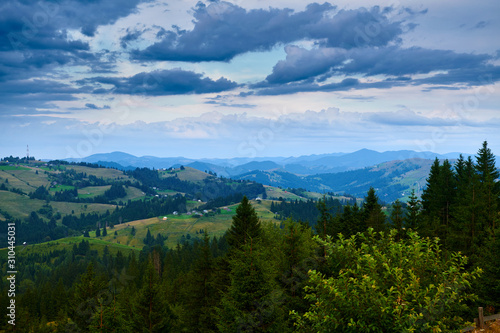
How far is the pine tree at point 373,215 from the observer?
63.0 metres

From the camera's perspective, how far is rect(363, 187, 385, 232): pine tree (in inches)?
Answer: 2480

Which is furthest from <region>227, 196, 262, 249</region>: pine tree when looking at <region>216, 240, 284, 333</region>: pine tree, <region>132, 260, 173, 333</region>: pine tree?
<region>216, 240, 284, 333</region>: pine tree

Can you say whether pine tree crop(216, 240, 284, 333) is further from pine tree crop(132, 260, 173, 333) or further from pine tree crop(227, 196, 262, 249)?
pine tree crop(227, 196, 262, 249)

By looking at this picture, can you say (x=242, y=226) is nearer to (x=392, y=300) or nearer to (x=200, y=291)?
(x=200, y=291)

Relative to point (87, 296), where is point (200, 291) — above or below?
above

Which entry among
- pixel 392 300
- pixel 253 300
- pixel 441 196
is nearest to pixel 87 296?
pixel 253 300

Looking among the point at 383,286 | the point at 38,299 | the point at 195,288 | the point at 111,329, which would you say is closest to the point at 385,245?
the point at 383,286

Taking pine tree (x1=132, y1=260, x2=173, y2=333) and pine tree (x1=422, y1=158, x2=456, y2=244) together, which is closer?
pine tree (x1=132, y1=260, x2=173, y2=333)

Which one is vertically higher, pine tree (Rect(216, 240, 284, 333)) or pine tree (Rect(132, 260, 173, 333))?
pine tree (Rect(216, 240, 284, 333))

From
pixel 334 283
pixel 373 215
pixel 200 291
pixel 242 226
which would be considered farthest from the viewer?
pixel 373 215

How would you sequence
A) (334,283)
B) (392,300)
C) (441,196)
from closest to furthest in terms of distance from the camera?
(392,300) → (334,283) → (441,196)

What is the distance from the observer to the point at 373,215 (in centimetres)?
6488

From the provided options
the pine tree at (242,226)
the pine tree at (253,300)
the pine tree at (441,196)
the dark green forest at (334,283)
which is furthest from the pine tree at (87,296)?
the pine tree at (441,196)

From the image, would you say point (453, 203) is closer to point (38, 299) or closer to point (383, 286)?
point (383, 286)
